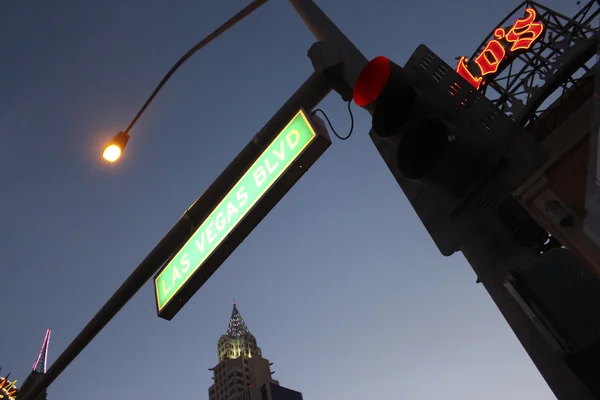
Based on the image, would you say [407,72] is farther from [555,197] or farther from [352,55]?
[555,197]

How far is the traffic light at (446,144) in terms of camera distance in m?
1.96

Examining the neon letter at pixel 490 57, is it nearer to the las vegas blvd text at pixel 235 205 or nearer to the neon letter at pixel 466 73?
the neon letter at pixel 466 73

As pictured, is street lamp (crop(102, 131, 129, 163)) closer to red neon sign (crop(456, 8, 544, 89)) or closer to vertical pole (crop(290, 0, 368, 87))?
vertical pole (crop(290, 0, 368, 87))

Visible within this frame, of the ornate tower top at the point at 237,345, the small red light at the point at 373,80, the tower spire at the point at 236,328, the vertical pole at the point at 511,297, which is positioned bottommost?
the vertical pole at the point at 511,297

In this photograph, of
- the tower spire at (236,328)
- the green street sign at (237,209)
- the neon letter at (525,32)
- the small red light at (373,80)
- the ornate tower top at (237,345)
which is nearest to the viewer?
the small red light at (373,80)

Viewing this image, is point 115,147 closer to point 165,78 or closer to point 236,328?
point 165,78

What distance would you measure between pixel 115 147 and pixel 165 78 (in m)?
1.39

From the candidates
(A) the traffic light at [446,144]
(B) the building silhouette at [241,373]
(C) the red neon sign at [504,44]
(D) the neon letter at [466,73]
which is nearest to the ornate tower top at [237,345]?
(B) the building silhouette at [241,373]

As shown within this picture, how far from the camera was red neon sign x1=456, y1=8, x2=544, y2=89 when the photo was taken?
1634cm

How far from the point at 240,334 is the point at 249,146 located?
163 metres

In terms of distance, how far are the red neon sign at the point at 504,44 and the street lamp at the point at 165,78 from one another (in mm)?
14456

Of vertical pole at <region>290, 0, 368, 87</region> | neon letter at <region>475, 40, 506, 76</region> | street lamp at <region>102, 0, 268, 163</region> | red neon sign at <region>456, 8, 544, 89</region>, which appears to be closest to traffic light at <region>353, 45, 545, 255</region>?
vertical pole at <region>290, 0, 368, 87</region>

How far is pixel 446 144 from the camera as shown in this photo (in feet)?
6.55

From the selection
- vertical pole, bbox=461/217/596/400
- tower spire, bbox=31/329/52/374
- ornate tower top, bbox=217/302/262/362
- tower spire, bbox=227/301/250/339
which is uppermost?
tower spire, bbox=227/301/250/339
